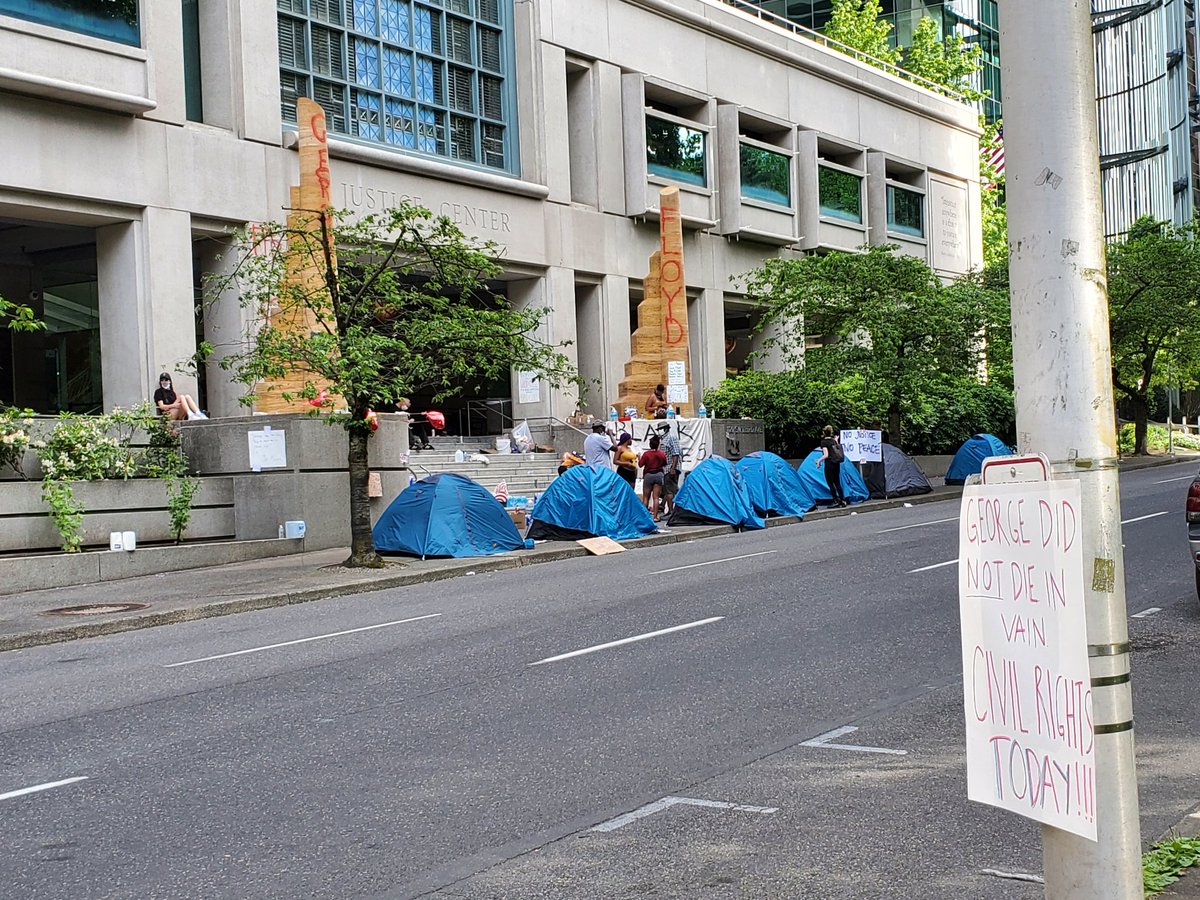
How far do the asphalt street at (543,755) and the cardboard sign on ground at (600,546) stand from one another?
24.3 feet

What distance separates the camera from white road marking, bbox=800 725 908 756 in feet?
24.5

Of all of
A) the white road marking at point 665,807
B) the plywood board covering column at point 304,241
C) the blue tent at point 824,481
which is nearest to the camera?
the white road marking at point 665,807

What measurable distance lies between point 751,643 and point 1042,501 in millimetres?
7961

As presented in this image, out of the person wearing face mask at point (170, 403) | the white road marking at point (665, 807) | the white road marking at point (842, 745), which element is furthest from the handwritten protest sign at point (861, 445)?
the white road marking at point (665, 807)

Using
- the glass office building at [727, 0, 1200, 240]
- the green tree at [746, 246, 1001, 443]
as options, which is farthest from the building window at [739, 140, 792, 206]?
the glass office building at [727, 0, 1200, 240]

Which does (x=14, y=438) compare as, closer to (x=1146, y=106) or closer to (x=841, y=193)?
(x=841, y=193)

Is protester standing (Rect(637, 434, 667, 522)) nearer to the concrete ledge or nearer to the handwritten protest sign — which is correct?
the handwritten protest sign

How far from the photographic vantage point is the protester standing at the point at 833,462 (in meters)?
29.6

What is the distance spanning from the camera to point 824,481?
97.5 ft

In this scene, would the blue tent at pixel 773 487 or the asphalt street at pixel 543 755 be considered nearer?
the asphalt street at pixel 543 755

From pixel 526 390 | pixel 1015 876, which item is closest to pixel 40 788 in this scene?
pixel 1015 876

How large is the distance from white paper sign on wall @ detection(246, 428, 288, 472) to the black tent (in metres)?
14.5

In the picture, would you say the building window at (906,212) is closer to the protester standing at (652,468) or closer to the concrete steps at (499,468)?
the concrete steps at (499,468)

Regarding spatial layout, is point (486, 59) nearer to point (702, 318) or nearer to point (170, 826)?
point (702, 318)
